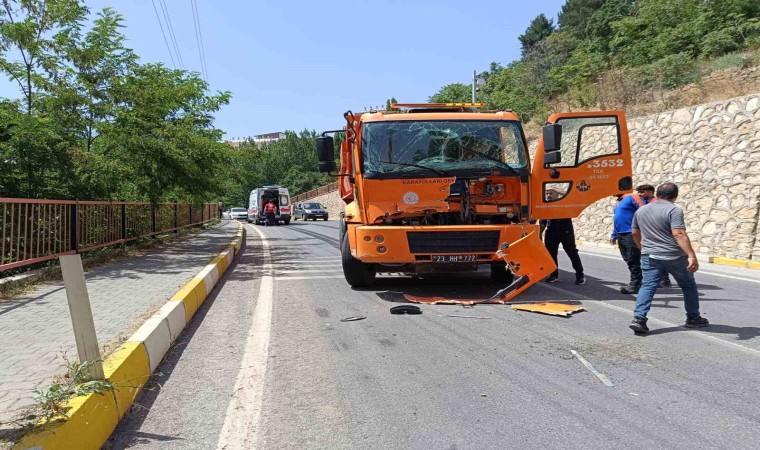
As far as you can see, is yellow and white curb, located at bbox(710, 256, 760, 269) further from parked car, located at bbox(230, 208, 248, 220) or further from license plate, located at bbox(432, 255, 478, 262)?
parked car, located at bbox(230, 208, 248, 220)

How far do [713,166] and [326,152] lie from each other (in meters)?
11.7

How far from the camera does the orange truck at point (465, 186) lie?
7.45 metres

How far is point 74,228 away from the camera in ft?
33.9

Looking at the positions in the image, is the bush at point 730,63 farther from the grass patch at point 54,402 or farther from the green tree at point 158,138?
the grass patch at point 54,402

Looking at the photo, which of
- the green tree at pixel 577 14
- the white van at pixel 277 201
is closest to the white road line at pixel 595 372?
the white van at pixel 277 201

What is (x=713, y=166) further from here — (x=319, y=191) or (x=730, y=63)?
(x=319, y=191)

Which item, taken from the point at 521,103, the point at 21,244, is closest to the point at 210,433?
the point at 21,244

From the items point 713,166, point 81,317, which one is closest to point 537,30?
point 713,166

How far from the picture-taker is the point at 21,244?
835cm

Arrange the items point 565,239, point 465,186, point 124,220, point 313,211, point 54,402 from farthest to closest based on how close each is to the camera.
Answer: point 313,211, point 124,220, point 565,239, point 465,186, point 54,402

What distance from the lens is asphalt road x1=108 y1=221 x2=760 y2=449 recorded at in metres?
3.32

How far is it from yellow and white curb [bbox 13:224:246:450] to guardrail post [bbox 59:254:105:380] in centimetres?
14

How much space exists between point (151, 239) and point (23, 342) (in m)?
12.6

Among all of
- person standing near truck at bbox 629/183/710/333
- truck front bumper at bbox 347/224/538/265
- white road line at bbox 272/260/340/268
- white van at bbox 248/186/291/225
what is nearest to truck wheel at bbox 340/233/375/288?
truck front bumper at bbox 347/224/538/265
